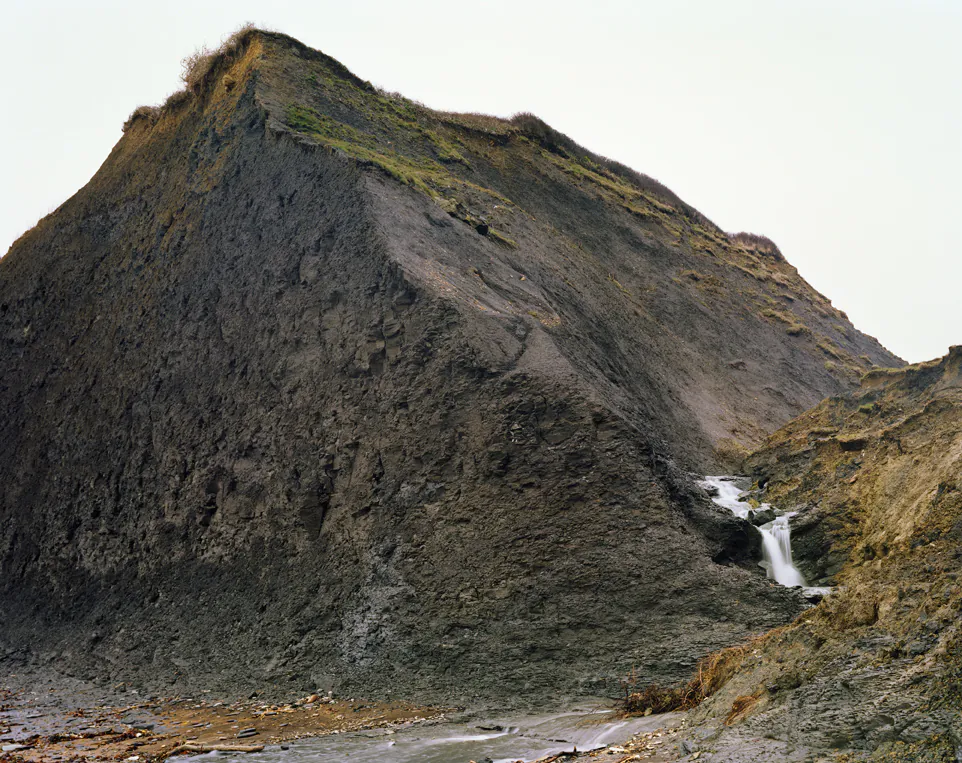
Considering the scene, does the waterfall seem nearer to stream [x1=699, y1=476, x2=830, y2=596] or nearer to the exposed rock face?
stream [x1=699, y1=476, x2=830, y2=596]

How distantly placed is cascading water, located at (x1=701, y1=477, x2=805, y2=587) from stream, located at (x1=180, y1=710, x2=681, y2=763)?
4.89 metres

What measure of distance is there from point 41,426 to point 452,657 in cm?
1347

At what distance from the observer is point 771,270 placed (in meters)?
32.1

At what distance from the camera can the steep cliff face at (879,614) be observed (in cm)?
555

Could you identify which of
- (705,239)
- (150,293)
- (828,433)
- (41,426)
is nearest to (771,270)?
(705,239)

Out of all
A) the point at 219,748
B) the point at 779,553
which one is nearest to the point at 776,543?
the point at 779,553

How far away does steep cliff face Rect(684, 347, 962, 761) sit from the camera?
18.2 ft

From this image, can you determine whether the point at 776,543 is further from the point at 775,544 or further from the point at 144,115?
the point at 144,115

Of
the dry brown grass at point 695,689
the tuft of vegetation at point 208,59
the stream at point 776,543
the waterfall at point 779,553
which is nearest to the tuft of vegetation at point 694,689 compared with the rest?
the dry brown grass at point 695,689

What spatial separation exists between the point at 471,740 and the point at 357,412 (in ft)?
22.0

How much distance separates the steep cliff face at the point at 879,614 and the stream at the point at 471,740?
1.54m

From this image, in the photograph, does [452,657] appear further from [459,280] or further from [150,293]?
[150,293]

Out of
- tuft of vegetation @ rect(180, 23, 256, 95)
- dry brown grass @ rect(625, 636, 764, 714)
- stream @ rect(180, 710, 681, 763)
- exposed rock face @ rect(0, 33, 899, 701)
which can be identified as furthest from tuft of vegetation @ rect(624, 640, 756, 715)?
tuft of vegetation @ rect(180, 23, 256, 95)

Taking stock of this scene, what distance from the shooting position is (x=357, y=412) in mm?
14859
